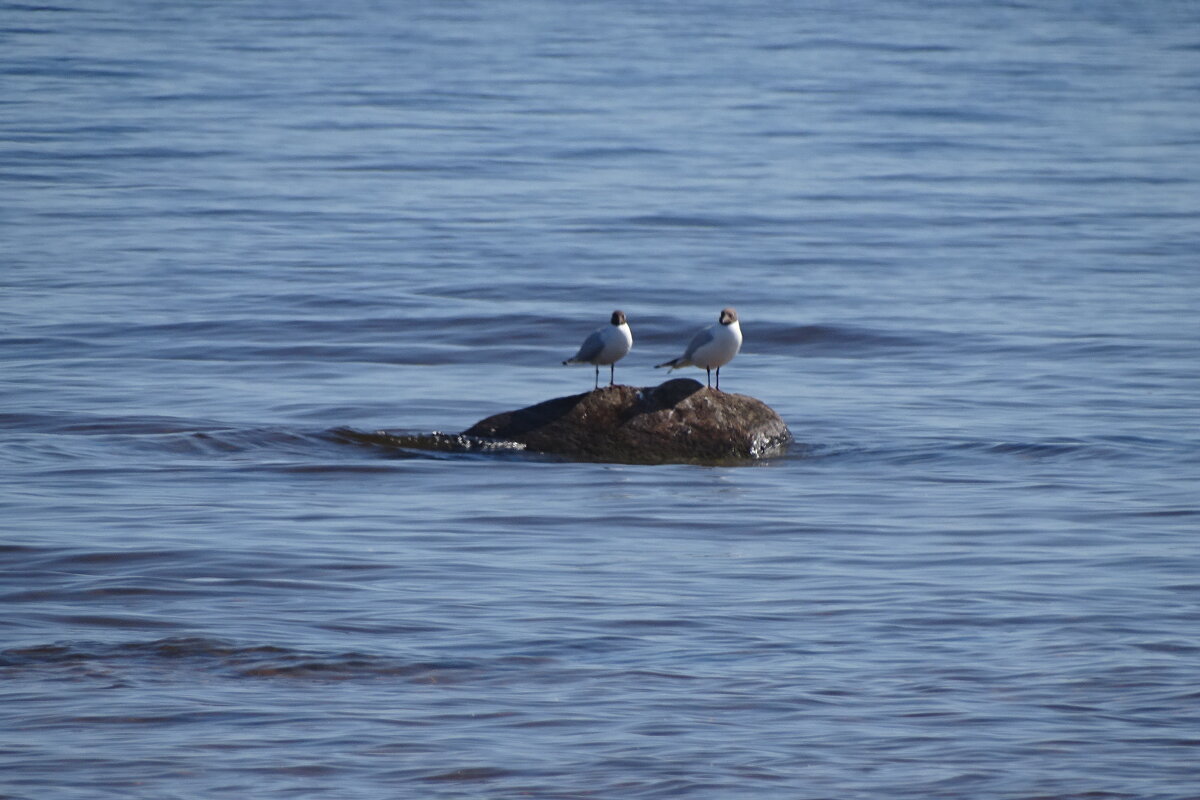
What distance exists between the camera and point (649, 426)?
34.4ft

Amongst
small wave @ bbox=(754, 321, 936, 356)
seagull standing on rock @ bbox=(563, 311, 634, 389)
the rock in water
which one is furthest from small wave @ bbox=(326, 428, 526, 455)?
small wave @ bbox=(754, 321, 936, 356)

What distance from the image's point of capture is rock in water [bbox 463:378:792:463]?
1051 centimetres

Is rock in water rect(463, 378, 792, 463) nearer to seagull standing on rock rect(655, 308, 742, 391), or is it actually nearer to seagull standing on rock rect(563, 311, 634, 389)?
seagull standing on rock rect(655, 308, 742, 391)

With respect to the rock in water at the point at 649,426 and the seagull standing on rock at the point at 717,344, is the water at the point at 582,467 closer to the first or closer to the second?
the rock in water at the point at 649,426

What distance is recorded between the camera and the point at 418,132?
3078cm

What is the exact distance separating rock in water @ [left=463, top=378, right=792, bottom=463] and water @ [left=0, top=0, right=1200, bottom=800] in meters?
0.17

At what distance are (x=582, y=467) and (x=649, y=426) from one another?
46cm

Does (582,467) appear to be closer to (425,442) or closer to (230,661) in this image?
(425,442)

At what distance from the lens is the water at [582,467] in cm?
600

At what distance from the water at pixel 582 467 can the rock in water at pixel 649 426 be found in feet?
0.56

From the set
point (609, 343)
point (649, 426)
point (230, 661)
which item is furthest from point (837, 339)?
point (230, 661)

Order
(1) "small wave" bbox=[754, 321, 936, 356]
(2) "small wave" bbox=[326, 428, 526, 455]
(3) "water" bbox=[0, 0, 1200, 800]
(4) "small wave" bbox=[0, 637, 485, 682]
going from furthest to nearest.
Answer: (1) "small wave" bbox=[754, 321, 936, 356], (2) "small wave" bbox=[326, 428, 526, 455], (4) "small wave" bbox=[0, 637, 485, 682], (3) "water" bbox=[0, 0, 1200, 800]

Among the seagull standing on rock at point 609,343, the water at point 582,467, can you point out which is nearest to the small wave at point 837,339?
the water at point 582,467

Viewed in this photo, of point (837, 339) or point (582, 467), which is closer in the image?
point (582, 467)
